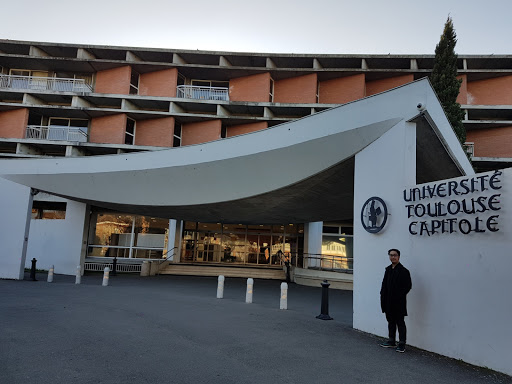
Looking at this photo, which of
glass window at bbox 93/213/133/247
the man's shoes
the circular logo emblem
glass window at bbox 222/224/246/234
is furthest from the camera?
glass window at bbox 222/224/246/234

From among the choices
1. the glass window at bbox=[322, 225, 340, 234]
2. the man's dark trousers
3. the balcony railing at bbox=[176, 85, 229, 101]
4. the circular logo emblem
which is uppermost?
the balcony railing at bbox=[176, 85, 229, 101]

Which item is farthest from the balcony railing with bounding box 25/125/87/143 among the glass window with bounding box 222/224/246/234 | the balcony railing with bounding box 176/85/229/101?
the glass window with bounding box 222/224/246/234

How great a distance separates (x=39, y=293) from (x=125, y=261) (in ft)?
51.0

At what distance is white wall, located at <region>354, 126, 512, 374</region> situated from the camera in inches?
223

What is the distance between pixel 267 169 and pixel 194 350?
750 centimetres

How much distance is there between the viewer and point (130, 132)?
33000 mm

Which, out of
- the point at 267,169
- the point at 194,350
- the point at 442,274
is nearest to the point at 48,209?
the point at 267,169

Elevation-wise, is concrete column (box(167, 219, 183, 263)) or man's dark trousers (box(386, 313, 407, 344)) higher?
concrete column (box(167, 219, 183, 263))

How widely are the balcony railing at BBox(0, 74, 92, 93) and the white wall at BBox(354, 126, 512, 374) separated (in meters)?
31.0

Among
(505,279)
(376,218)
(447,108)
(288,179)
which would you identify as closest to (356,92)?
(447,108)

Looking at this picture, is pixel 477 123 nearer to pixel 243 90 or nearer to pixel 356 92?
pixel 356 92

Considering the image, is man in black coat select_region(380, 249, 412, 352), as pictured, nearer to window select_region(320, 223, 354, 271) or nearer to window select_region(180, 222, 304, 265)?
window select_region(180, 222, 304, 265)

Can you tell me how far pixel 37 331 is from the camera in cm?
697

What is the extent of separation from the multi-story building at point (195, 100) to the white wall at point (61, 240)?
6.68m
